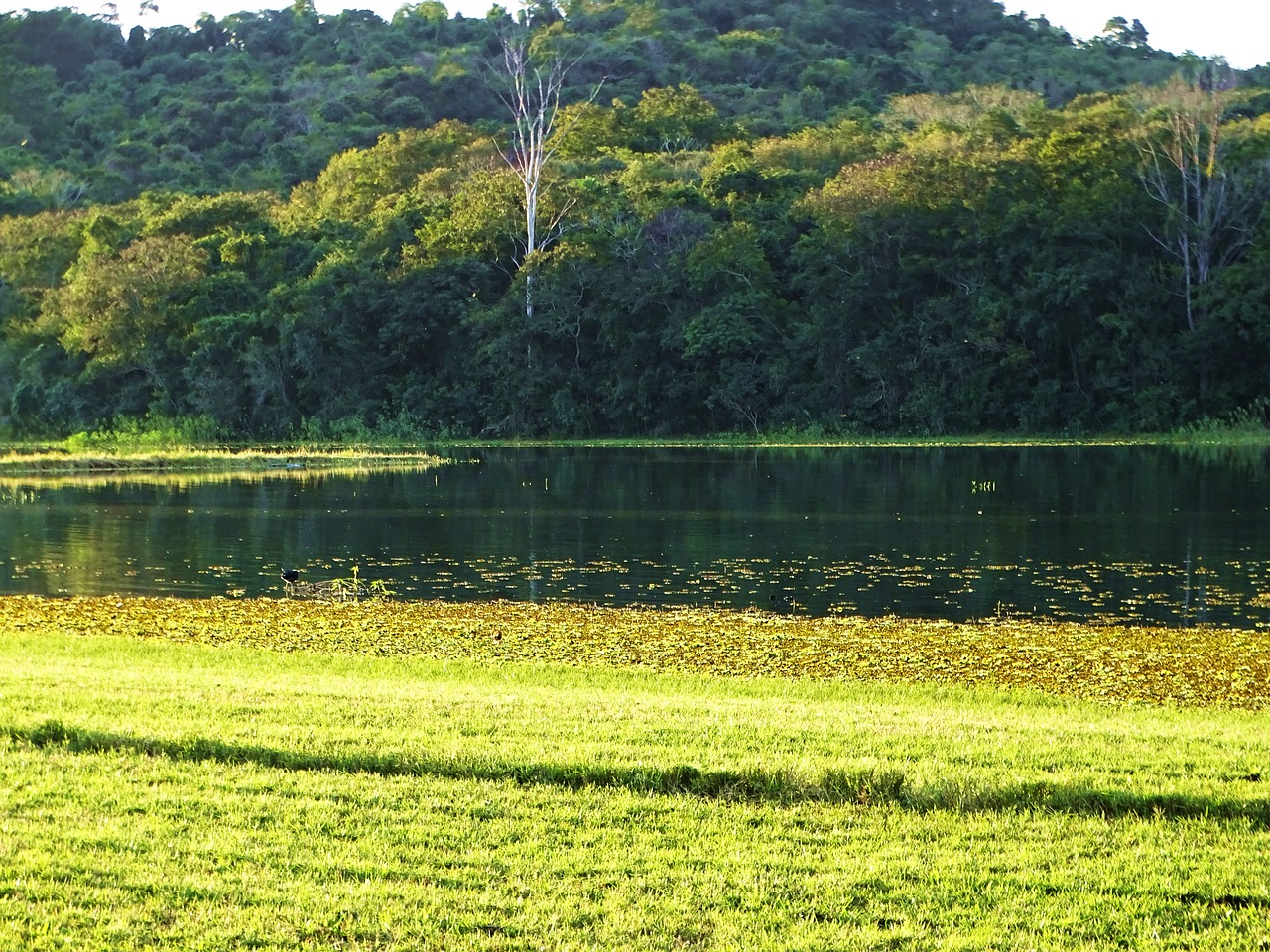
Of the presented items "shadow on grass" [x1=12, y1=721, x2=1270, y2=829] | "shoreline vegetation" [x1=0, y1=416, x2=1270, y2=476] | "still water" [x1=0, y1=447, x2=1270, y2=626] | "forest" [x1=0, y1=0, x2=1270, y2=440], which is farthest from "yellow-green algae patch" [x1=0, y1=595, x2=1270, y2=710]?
"forest" [x1=0, y1=0, x2=1270, y2=440]

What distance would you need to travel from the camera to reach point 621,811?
7.96 meters

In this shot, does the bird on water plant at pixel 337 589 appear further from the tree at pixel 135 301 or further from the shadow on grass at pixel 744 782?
the tree at pixel 135 301

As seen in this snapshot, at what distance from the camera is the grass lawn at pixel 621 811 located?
6.27m

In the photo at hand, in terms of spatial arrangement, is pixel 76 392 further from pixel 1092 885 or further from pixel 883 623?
pixel 1092 885

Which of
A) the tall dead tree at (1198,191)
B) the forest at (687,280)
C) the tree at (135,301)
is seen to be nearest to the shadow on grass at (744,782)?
the forest at (687,280)

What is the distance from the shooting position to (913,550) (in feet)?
82.5

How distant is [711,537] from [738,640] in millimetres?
10635

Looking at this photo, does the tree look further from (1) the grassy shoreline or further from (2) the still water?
(2) the still water

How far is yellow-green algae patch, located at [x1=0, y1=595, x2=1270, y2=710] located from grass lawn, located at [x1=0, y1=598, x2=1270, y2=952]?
467 millimetres

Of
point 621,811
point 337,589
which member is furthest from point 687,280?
point 621,811

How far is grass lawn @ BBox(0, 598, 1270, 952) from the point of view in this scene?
6.27 m

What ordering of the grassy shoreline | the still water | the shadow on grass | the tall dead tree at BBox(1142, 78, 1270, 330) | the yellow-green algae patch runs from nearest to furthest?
the shadow on grass, the yellow-green algae patch, the still water, the grassy shoreline, the tall dead tree at BBox(1142, 78, 1270, 330)

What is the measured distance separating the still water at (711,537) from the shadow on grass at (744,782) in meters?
10.2

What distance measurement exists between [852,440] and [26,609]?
4621 cm
